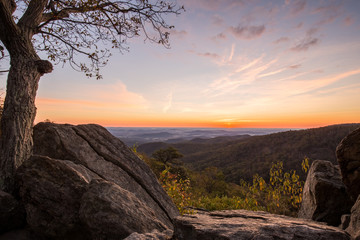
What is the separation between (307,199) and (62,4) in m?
12.3

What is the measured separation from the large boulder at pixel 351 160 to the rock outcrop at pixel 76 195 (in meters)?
4.73

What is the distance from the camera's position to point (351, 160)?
16.2ft

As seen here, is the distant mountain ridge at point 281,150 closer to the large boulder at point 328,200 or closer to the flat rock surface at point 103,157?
the large boulder at point 328,200

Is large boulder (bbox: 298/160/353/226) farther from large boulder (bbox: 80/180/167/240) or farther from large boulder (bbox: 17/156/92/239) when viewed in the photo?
large boulder (bbox: 17/156/92/239)

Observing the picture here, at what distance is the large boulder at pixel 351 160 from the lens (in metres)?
4.86

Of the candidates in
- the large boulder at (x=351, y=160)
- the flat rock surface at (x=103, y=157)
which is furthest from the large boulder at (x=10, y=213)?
the large boulder at (x=351, y=160)

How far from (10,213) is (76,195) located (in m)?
1.61

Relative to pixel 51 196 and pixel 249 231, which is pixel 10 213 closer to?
pixel 51 196

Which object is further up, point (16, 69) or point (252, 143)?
point (16, 69)

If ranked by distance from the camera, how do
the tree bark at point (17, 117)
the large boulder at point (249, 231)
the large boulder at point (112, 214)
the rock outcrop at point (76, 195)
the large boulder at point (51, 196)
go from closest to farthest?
the large boulder at point (249, 231)
the large boulder at point (112, 214)
the rock outcrop at point (76, 195)
the large boulder at point (51, 196)
the tree bark at point (17, 117)

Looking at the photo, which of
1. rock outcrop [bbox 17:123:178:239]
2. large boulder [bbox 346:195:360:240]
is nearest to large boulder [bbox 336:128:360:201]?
large boulder [bbox 346:195:360:240]

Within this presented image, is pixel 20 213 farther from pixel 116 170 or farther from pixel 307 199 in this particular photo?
pixel 307 199

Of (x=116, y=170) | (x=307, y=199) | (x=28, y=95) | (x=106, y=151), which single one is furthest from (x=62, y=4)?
(x=307, y=199)

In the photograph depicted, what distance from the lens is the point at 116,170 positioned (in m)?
6.90
